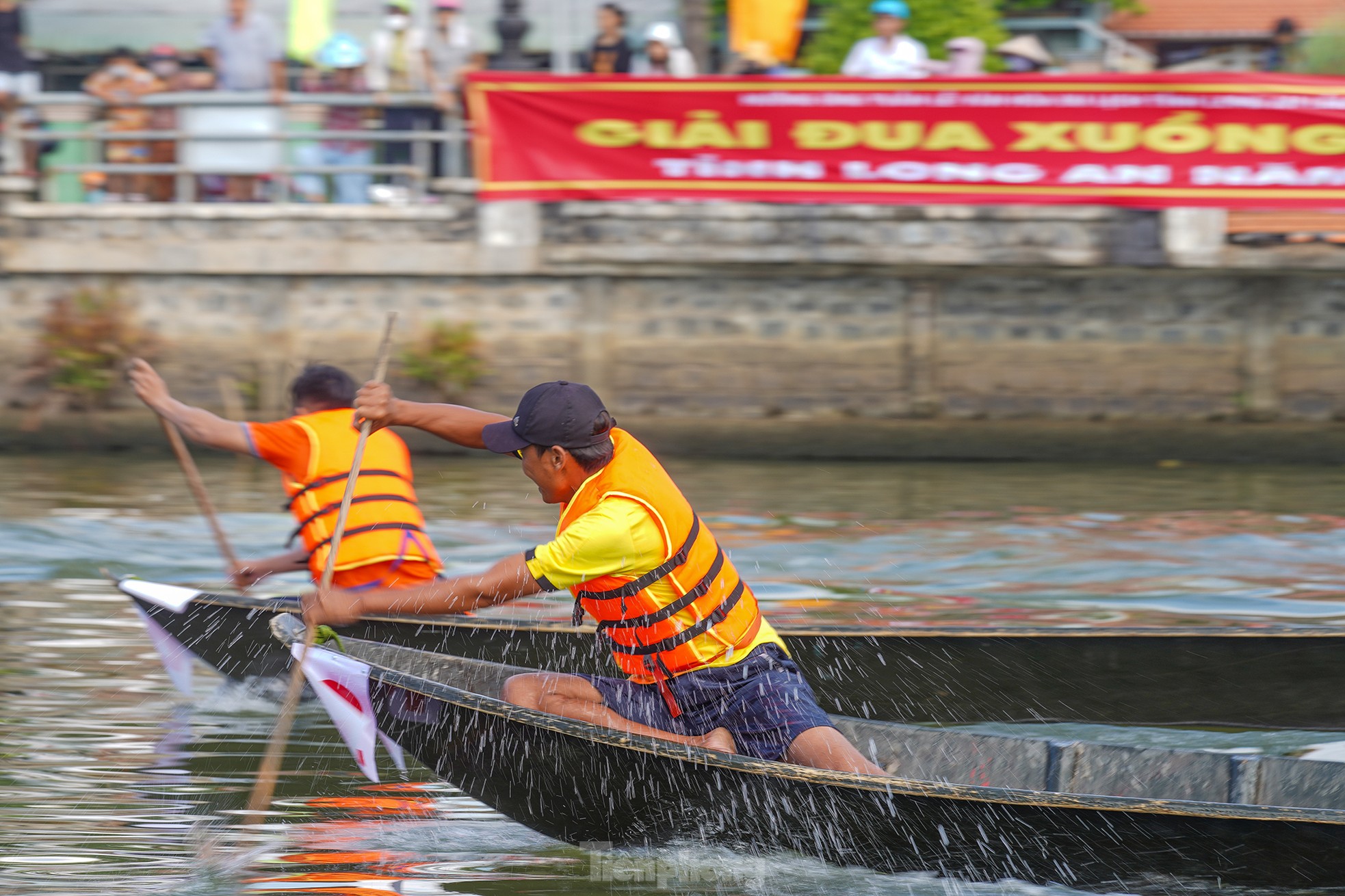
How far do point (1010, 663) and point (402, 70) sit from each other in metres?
9.13

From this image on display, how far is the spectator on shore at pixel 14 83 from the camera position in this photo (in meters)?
13.5

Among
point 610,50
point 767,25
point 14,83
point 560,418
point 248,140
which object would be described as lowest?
point 560,418

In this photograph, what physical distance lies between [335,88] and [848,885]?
10.9 m

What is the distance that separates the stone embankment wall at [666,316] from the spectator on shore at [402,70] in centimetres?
77

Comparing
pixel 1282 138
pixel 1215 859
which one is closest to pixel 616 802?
pixel 1215 859

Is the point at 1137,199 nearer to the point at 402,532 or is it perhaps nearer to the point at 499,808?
the point at 402,532

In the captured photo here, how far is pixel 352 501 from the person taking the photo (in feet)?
21.4

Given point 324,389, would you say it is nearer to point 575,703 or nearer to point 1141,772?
point 575,703

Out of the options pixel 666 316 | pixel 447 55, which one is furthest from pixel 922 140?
pixel 447 55

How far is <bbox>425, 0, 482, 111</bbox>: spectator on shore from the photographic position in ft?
44.0

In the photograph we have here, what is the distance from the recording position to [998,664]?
251 inches

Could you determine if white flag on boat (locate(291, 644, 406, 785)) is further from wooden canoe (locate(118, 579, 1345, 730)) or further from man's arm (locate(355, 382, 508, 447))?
wooden canoe (locate(118, 579, 1345, 730))

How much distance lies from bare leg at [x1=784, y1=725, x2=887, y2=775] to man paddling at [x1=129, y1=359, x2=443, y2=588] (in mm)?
2450

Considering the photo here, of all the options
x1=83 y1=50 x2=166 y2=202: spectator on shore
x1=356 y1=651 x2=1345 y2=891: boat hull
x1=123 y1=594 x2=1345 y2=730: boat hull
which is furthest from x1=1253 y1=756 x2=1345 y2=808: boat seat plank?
x1=83 y1=50 x2=166 y2=202: spectator on shore
